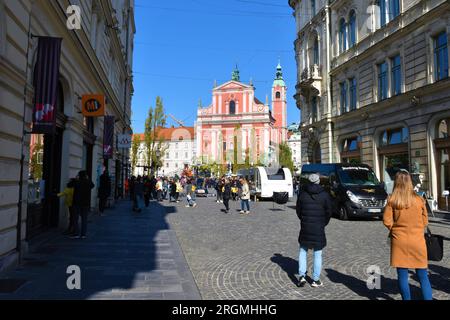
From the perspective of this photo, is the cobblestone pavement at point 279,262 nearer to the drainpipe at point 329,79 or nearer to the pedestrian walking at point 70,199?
the pedestrian walking at point 70,199

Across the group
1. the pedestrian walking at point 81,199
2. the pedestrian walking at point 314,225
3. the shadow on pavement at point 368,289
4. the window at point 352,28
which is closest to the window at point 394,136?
the window at point 352,28

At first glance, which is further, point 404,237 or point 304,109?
point 304,109

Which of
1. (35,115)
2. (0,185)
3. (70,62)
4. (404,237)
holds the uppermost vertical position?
(70,62)

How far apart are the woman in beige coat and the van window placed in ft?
38.9

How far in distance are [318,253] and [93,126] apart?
523 inches

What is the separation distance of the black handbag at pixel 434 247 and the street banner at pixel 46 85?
7.01 metres

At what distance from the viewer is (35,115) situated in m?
7.70

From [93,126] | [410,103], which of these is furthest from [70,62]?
[410,103]

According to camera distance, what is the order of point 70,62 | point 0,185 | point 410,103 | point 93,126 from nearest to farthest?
1. point 0,185
2. point 70,62
3. point 93,126
4. point 410,103

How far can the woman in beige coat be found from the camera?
4.34 meters

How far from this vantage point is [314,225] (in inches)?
226

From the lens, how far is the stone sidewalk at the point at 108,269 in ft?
17.2

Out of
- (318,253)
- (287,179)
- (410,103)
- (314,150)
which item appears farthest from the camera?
(314,150)
